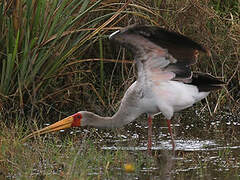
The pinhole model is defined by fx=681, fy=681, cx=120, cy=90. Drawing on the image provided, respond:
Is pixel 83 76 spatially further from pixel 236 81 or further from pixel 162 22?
pixel 236 81

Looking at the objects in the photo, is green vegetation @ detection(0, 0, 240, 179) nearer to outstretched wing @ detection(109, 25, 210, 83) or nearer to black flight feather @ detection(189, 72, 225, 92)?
black flight feather @ detection(189, 72, 225, 92)

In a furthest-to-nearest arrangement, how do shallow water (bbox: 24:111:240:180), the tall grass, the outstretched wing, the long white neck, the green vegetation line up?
the tall grass < the long white neck < the outstretched wing < the green vegetation < shallow water (bbox: 24:111:240:180)

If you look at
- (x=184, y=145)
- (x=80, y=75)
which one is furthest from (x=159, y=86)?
(x=80, y=75)

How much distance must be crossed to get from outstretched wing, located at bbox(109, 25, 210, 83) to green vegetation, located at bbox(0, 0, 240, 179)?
850mm

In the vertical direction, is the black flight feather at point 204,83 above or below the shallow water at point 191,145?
above

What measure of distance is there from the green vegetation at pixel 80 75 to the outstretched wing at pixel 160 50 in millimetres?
850

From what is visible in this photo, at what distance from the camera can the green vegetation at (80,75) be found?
19.7 ft

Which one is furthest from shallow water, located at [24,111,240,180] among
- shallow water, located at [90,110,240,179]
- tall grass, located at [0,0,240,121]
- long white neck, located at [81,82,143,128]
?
tall grass, located at [0,0,240,121]

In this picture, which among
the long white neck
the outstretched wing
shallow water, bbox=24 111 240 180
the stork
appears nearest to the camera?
shallow water, bbox=24 111 240 180

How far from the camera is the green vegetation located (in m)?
5.99

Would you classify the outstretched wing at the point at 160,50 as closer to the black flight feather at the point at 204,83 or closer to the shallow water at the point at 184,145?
the black flight feather at the point at 204,83

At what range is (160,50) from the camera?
6852 millimetres

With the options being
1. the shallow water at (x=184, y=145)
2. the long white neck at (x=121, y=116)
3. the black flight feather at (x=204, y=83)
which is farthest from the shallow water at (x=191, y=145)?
the black flight feather at (x=204, y=83)

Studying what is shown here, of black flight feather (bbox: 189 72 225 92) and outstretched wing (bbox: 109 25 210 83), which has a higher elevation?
outstretched wing (bbox: 109 25 210 83)
